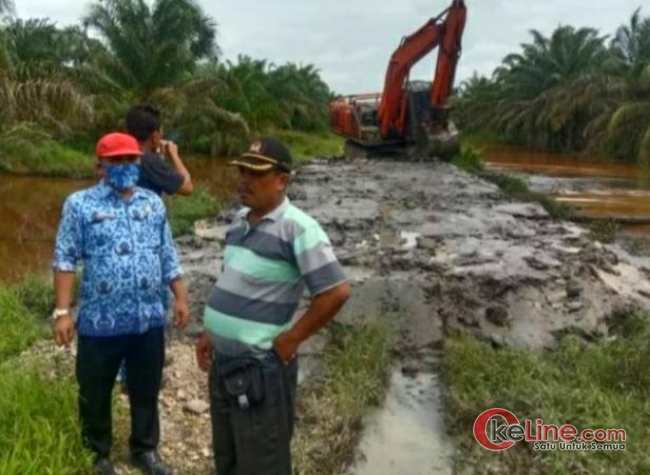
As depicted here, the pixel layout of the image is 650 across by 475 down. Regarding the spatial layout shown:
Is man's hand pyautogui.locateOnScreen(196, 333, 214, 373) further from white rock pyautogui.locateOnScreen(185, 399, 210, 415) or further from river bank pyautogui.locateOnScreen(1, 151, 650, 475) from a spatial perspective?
white rock pyautogui.locateOnScreen(185, 399, 210, 415)

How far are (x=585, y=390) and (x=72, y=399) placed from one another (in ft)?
9.24

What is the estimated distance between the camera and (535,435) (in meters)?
4.04

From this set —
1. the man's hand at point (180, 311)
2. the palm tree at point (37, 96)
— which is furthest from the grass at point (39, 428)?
the palm tree at point (37, 96)

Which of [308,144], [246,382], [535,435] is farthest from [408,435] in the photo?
[308,144]

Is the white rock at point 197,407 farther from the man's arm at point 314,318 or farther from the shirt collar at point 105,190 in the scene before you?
the man's arm at point 314,318

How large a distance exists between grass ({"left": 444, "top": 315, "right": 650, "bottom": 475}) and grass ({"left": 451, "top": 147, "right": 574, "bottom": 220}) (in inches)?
283

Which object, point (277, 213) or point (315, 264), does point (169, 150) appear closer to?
point (277, 213)

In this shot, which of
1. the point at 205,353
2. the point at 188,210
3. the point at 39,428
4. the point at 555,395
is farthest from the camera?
the point at 188,210

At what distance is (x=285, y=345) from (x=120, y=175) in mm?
1076

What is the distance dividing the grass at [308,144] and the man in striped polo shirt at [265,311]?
91.3ft

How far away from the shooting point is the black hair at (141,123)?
397cm

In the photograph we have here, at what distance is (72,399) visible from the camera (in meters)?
3.54

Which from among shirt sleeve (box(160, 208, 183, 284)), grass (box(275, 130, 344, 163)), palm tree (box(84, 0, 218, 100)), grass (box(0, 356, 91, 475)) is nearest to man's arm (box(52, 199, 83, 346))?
shirt sleeve (box(160, 208, 183, 284))

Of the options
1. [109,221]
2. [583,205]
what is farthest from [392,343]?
[583,205]
